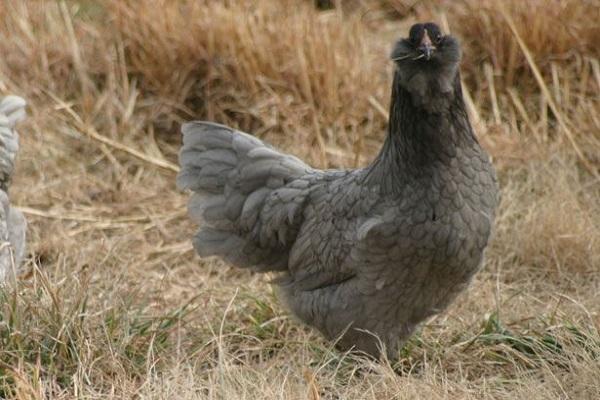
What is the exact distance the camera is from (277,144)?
6586 mm

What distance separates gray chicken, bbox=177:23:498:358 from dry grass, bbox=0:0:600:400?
24 cm

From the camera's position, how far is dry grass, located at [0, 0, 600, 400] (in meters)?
4.20

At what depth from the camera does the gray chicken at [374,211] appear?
160 inches

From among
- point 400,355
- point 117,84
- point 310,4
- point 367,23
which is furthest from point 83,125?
point 400,355

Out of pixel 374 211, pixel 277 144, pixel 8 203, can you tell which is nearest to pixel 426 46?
pixel 374 211

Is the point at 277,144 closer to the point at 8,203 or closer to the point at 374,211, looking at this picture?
the point at 8,203

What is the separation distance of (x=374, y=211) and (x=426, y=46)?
0.66 metres

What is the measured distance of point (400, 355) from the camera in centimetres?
459

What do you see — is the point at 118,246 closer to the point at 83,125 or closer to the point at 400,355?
the point at 83,125

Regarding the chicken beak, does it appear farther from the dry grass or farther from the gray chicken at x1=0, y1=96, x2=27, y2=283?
the gray chicken at x1=0, y1=96, x2=27, y2=283

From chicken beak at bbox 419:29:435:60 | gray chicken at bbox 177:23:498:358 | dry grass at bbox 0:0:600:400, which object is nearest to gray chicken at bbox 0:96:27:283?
dry grass at bbox 0:0:600:400

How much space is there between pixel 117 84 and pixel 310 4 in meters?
1.39

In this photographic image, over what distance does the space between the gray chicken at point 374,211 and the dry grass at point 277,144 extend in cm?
24

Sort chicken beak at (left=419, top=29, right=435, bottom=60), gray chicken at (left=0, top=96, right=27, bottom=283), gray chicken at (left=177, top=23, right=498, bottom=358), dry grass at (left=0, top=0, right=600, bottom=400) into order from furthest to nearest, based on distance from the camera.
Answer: gray chicken at (left=0, top=96, right=27, bottom=283), dry grass at (left=0, top=0, right=600, bottom=400), gray chicken at (left=177, top=23, right=498, bottom=358), chicken beak at (left=419, top=29, right=435, bottom=60)
